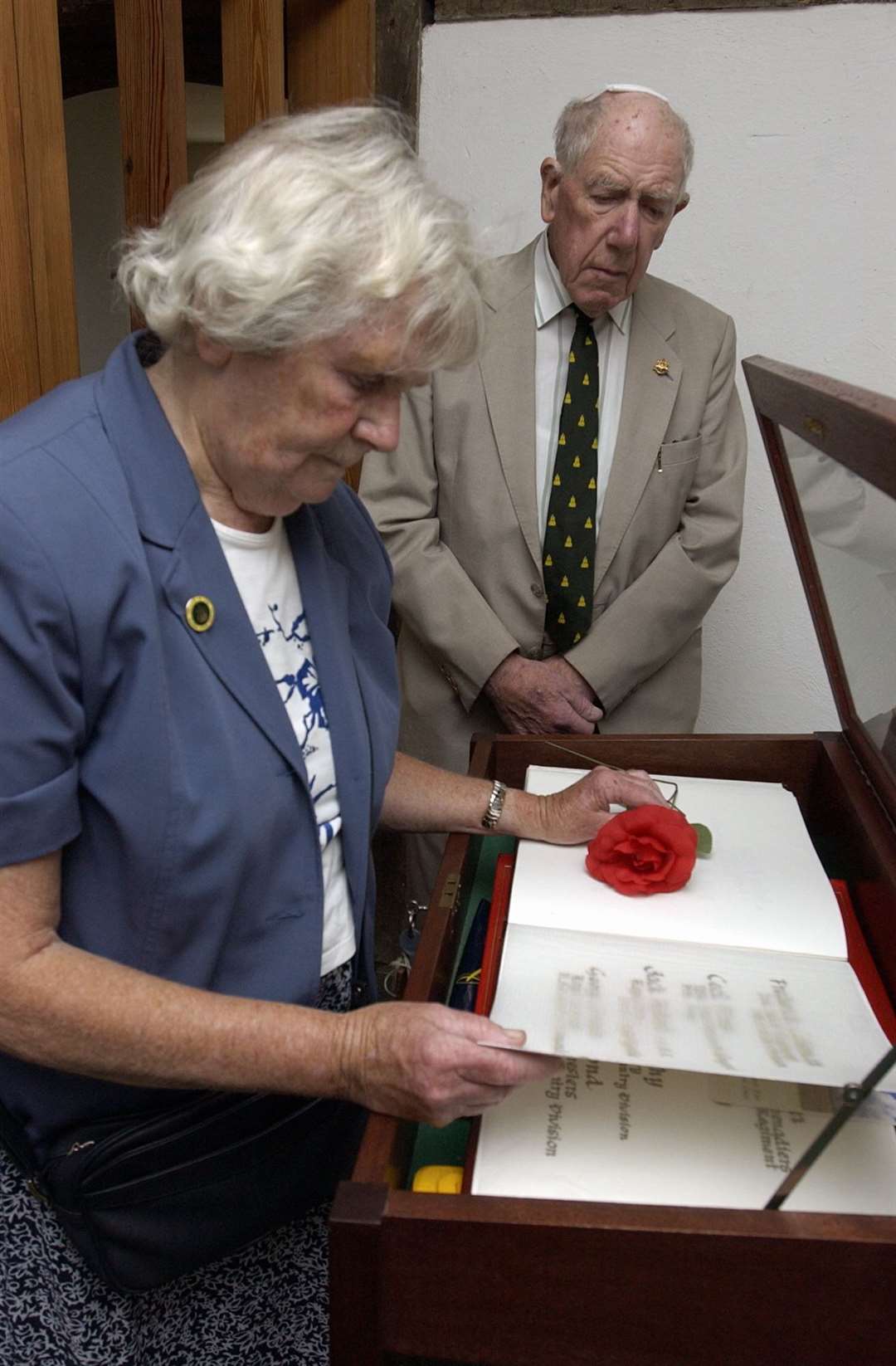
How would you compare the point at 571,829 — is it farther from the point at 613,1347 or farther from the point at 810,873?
the point at 613,1347

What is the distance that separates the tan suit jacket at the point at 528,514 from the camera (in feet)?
8.07

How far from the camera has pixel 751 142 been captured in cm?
320

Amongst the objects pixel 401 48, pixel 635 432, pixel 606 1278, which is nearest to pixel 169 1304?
pixel 606 1278

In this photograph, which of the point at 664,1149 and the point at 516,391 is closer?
the point at 664,1149

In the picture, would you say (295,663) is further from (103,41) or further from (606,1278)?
(103,41)

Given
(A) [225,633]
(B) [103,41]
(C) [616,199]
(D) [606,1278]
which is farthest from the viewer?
(B) [103,41]

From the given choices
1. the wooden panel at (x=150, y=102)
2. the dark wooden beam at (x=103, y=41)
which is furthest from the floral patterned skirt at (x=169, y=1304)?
the dark wooden beam at (x=103, y=41)

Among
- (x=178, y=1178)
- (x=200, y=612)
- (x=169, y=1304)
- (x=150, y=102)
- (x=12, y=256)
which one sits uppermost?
(x=150, y=102)

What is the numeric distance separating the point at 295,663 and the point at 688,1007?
524 mm

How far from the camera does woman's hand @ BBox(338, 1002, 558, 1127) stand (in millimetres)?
1061

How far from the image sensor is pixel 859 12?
308cm

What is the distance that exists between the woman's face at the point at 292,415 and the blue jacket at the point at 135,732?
5 centimetres

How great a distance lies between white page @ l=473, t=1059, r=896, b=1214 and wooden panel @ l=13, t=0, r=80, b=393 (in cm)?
141

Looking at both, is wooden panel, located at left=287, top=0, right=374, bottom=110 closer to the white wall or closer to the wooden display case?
the white wall
